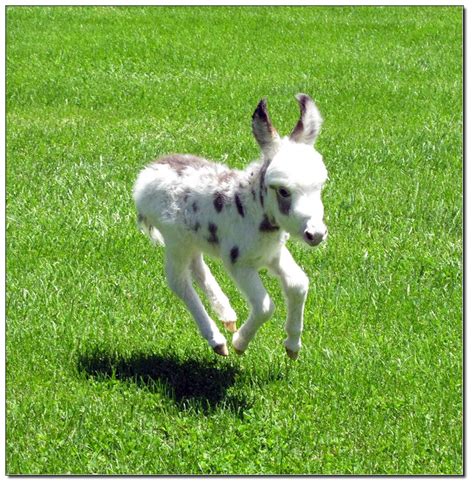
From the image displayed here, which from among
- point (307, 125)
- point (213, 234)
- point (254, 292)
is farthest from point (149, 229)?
point (307, 125)

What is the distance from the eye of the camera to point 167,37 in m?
16.6

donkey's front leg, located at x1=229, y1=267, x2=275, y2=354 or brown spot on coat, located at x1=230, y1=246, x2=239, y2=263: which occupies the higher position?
brown spot on coat, located at x1=230, y1=246, x2=239, y2=263

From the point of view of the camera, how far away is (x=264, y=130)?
226 inches

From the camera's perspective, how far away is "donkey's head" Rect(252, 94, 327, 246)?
18.1 ft

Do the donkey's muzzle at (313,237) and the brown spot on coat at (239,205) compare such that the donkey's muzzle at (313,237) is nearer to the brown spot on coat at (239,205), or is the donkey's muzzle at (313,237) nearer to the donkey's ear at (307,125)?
the donkey's ear at (307,125)

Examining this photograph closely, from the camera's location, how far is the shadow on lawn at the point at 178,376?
6.55 metres

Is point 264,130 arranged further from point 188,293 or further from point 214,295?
point 214,295

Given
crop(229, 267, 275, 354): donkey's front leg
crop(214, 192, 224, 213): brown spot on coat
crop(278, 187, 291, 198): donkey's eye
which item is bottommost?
crop(229, 267, 275, 354): donkey's front leg

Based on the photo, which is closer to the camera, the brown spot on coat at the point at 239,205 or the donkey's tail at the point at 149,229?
the brown spot on coat at the point at 239,205

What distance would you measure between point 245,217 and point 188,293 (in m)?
0.74

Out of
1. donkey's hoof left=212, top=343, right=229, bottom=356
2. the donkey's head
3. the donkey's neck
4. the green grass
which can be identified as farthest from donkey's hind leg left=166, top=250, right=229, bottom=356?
the donkey's head

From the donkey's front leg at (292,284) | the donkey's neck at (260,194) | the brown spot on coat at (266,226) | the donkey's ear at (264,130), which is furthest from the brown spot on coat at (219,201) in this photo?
the donkey's ear at (264,130)

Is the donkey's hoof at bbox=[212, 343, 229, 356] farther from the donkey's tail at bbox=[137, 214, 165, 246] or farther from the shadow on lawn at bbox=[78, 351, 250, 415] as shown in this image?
the donkey's tail at bbox=[137, 214, 165, 246]

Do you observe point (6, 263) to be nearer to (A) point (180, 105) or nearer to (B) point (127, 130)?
(B) point (127, 130)
